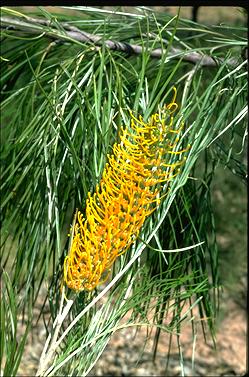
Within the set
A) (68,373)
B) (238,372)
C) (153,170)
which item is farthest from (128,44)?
(238,372)

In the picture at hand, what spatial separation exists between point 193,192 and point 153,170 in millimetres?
311

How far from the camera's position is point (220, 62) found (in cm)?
118

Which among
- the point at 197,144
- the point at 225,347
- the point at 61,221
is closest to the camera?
the point at 197,144

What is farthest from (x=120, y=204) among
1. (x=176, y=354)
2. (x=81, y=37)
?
(x=176, y=354)

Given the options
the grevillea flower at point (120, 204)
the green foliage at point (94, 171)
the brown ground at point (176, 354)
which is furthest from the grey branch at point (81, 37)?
the brown ground at point (176, 354)

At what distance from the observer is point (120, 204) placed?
848 millimetres

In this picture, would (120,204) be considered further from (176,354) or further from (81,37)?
(176,354)

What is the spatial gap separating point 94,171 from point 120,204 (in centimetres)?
12

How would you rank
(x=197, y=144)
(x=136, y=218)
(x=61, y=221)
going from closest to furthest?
(x=136, y=218)
(x=197, y=144)
(x=61, y=221)

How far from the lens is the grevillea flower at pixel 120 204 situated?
0.84 metres

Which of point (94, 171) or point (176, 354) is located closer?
point (94, 171)

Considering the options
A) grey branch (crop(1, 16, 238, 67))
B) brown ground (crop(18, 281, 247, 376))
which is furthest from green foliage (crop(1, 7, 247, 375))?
brown ground (crop(18, 281, 247, 376))

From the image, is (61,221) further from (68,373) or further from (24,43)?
(24,43)
